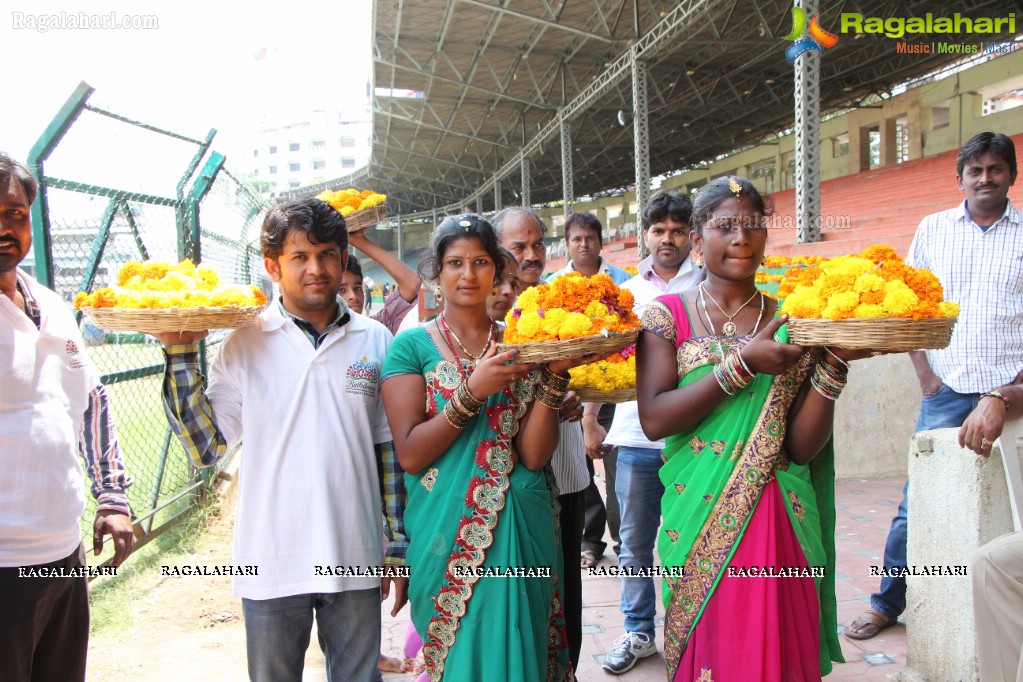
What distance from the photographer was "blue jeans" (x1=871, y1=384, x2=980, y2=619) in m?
3.58

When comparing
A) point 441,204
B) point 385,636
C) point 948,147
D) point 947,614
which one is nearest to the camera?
point 947,614

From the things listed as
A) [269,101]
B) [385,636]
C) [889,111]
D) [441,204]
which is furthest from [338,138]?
[385,636]

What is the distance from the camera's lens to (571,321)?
6.89ft

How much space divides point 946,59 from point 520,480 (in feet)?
92.4

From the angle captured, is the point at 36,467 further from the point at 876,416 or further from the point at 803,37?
the point at 803,37

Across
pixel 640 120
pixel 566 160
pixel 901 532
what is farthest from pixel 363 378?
pixel 566 160

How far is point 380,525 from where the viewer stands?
2418mm

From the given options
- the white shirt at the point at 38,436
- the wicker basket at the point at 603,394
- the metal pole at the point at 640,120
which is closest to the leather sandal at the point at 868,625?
the wicker basket at the point at 603,394

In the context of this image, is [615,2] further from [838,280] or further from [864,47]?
[838,280]

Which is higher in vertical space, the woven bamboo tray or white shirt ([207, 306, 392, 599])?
the woven bamboo tray

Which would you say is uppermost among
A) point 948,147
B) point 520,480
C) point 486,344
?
point 948,147

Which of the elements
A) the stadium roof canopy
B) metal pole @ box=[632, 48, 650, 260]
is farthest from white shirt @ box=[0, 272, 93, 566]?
metal pole @ box=[632, 48, 650, 260]

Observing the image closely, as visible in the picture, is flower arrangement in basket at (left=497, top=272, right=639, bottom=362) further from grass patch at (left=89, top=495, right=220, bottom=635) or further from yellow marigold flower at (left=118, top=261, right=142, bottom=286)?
grass patch at (left=89, top=495, right=220, bottom=635)

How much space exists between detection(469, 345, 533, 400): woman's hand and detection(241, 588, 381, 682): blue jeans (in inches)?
31.6
